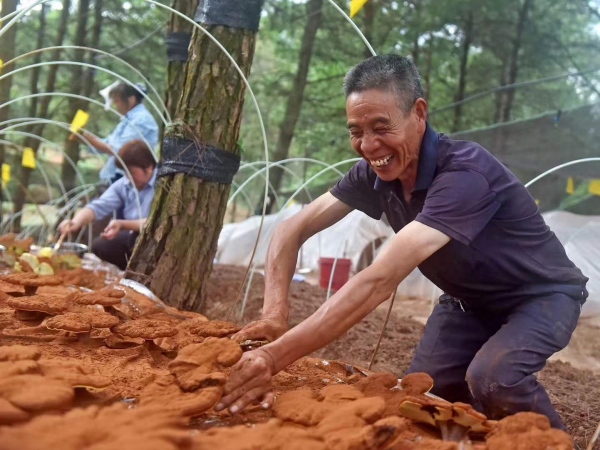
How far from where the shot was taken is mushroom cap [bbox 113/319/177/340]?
1.92 meters

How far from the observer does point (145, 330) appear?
193cm

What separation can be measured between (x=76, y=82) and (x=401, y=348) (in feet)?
22.3

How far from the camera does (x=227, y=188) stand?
317 cm

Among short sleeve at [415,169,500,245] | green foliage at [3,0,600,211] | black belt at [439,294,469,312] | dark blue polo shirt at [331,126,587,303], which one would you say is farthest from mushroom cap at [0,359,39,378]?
green foliage at [3,0,600,211]

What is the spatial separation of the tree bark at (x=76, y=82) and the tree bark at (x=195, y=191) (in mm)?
6211

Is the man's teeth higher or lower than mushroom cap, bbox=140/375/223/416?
higher

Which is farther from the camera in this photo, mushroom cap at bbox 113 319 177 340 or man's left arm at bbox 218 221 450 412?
mushroom cap at bbox 113 319 177 340

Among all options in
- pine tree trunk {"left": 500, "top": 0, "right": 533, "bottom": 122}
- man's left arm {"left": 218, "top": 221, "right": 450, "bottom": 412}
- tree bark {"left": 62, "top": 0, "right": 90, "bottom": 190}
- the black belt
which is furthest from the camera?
tree bark {"left": 62, "top": 0, "right": 90, "bottom": 190}

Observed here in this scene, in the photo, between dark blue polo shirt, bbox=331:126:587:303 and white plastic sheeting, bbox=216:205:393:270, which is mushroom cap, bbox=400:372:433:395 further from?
white plastic sheeting, bbox=216:205:393:270

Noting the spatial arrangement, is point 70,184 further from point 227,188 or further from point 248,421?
point 248,421

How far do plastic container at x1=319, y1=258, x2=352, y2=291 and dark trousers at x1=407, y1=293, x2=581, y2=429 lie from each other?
12.1 ft

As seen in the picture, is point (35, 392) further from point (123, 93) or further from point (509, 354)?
point (123, 93)

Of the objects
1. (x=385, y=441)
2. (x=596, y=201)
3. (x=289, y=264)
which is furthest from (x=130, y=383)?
(x=596, y=201)

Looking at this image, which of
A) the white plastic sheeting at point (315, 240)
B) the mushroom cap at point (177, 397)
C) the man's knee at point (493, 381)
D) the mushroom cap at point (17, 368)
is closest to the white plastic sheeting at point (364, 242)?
the white plastic sheeting at point (315, 240)
